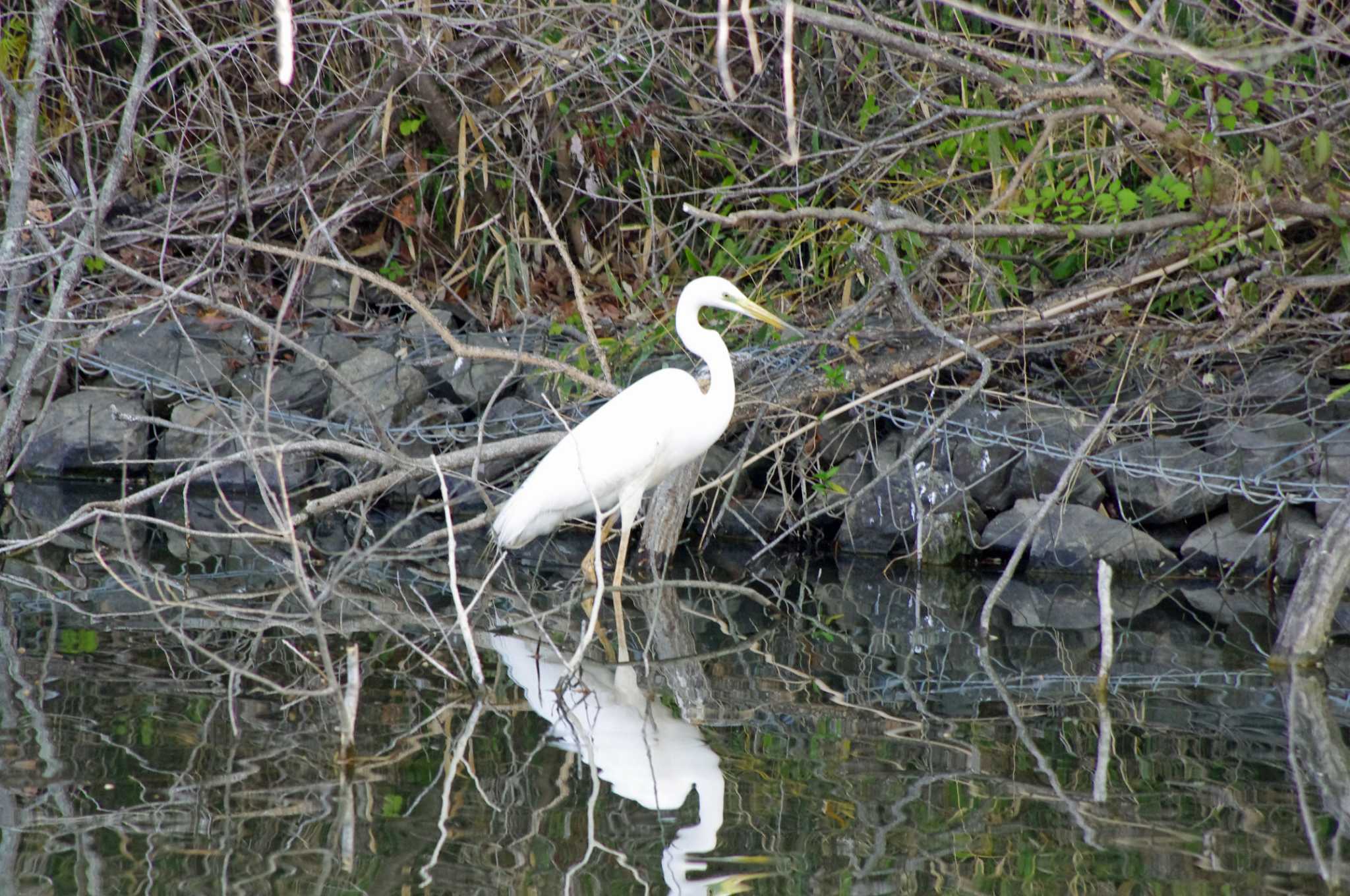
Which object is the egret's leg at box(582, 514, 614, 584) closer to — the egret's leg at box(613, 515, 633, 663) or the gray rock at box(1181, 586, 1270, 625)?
the egret's leg at box(613, 515, 633, 663)

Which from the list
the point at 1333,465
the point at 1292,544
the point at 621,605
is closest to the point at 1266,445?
the point at 1333,465

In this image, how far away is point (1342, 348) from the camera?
6008mm

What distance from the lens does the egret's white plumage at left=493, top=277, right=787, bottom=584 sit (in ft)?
16.8

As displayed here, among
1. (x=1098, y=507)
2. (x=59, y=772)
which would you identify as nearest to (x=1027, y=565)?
(x=1098, y=507)

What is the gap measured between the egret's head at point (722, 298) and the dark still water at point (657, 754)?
3.75 ft

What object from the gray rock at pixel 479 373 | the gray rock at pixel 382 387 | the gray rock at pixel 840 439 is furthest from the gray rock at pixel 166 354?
the gray rock at pixel 840 439

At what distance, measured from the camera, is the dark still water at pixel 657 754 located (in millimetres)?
2592

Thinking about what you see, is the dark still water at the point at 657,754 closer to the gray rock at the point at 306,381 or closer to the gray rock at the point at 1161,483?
the gray rock at the point at 1161,483

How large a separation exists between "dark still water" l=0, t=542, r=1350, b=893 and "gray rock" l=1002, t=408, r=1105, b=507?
1.14 m

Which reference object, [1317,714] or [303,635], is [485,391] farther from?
[1317,714]

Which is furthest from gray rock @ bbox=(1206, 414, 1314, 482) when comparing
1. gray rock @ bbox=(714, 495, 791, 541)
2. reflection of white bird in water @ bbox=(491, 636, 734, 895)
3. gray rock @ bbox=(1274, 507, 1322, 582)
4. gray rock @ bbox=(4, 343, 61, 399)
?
gray rock @ bbox=(4, 343, 61, 399)

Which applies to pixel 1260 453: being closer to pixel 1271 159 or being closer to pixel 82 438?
pixel 1271 159

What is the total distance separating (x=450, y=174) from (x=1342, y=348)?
17.4ft

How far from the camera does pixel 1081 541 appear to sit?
6.05 metres
